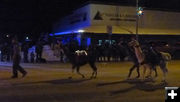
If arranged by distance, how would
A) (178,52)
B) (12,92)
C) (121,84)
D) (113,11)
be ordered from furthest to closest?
1. (113,11)
2. (178,52)
3. (121,84)
4. (12,92)

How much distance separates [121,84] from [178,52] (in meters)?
22.2

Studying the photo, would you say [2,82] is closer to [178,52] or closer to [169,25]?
[178,52]

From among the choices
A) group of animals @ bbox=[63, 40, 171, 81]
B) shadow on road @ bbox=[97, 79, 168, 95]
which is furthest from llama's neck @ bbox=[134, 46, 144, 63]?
shadow on road @ bbox=[97, 79, 168, 95]

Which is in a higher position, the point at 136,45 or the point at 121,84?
the point at 136,45

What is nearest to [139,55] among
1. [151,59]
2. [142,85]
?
[151,59]

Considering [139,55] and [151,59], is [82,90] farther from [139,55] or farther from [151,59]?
[151,59]

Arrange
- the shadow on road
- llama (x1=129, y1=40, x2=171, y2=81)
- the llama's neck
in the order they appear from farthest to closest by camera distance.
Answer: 1. the llama's neck
2. llama (x1=129, y1=40, x2=171, y2=81)
3. the shadow on road

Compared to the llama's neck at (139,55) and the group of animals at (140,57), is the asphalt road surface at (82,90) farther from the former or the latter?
the llama's neck at (139,55)

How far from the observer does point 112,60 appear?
29.3 meters

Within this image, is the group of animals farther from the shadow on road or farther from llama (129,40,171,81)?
the shadow on road

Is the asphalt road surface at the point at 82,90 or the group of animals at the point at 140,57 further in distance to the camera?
the group of animals at the point at 140,57

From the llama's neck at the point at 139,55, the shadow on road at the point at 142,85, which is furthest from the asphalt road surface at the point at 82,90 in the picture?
the llama's neck at the point at 139,55

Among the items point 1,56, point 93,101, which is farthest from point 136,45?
point 1,56

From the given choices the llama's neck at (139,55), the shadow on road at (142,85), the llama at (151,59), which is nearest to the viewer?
the shadow on road at (142,85)
